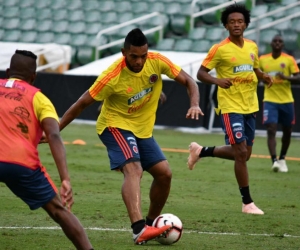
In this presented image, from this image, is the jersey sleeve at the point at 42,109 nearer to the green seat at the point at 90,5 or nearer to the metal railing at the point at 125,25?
the metal railing at the point at 125,25

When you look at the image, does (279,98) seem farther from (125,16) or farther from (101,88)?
(125,16)

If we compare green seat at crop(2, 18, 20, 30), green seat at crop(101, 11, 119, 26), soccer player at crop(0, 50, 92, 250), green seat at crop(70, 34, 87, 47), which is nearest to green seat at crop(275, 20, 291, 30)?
green seat at crop(101, 11, 119, 26)

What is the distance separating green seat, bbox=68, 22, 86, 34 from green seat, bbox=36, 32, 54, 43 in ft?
2.31

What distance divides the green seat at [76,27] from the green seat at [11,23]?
2240 mm

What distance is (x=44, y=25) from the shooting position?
30.2 m

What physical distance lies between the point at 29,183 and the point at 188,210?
4202 mm

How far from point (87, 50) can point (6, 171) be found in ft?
72.8

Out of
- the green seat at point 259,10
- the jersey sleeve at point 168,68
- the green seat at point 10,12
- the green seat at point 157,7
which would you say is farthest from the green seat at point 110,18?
the jersey sleeve at point 168,68

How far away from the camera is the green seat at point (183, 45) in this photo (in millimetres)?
26522

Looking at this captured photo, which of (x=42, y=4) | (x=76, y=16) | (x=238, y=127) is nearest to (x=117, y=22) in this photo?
(x=76, y=16)

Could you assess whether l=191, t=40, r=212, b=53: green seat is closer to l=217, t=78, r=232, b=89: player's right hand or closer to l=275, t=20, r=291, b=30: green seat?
l=275, t=20, r=291, b=30: green seat

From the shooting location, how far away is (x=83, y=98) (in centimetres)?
813

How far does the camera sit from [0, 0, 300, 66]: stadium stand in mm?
25469

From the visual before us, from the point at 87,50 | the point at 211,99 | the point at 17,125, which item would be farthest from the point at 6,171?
the point at 87,50
